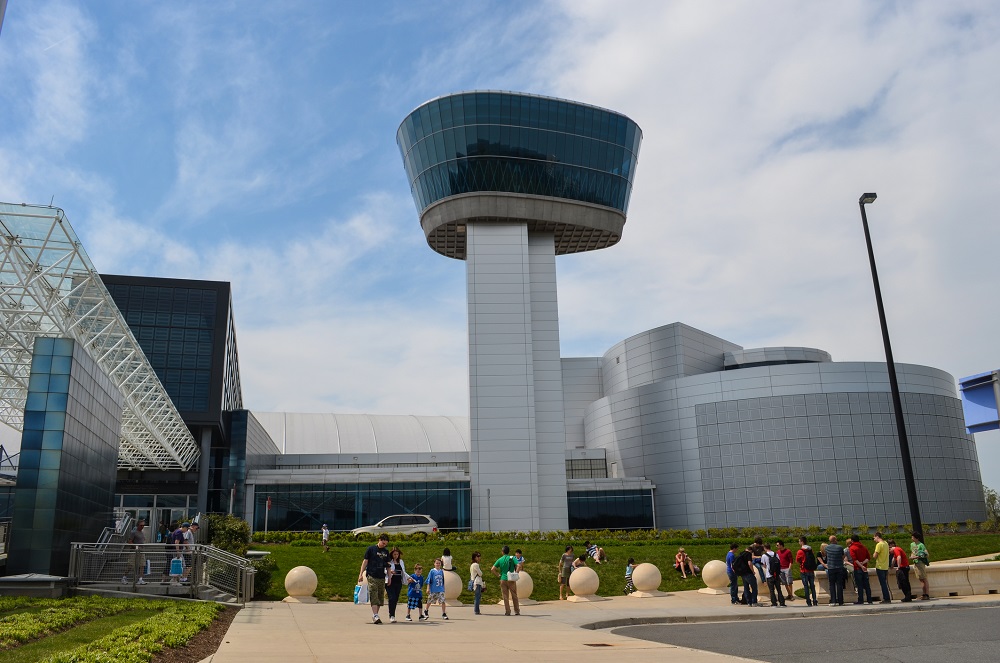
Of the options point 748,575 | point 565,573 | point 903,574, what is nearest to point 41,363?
point 565,573

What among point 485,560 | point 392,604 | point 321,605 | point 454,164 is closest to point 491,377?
point 454,164

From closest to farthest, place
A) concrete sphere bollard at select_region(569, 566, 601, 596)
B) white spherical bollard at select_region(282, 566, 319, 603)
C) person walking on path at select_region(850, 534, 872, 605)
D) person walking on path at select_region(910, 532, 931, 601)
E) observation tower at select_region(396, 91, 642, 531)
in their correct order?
person walking on path at select_region(850, 534, 872, 605) < person walking on path at select_region(910, 532, 931, 601) < white spherical bollard at select_region(282, 566, 319, 603) < concrete sphere bollard at select_region(569, 566, 601, 596) < observation tower at select_region(396, 91, 642, 531)

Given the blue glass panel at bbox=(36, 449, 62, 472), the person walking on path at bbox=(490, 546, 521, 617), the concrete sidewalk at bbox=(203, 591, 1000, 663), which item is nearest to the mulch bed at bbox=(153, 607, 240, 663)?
the concrete sidewalk at bbox=(203, 591, 1000, 663)

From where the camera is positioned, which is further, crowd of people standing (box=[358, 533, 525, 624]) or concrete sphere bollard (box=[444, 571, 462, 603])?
concrete sphere bollard (box=[444, 571, 462, 603])

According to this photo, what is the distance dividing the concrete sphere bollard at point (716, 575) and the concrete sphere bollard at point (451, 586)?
8250 mm

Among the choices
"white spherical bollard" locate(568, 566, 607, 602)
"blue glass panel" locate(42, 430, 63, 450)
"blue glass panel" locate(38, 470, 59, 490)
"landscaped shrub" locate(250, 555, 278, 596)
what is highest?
"blue glass panel" locate(42, 430, 63, 450)

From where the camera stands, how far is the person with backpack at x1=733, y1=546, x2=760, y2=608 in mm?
22516

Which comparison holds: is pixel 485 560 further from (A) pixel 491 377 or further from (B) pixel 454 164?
(B) pixel 454 164

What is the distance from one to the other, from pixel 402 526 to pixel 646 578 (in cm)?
2615

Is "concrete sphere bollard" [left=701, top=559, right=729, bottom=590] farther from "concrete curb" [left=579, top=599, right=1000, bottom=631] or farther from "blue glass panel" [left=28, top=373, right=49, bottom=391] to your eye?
"blue glass panel" [left=28, top=373, right=49, bottom=391]

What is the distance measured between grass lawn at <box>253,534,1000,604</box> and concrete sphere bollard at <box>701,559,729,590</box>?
1.79m

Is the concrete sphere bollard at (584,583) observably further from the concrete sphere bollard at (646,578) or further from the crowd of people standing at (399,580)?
the crowd of people standing at (399,580)

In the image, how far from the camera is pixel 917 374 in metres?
60.5

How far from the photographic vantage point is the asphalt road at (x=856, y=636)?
39.7 feet
